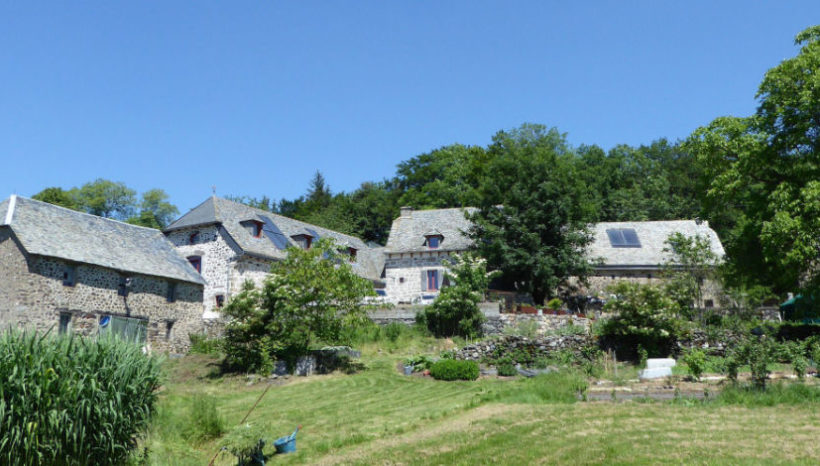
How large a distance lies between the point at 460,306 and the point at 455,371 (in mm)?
6094

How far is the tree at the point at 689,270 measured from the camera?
27.7m

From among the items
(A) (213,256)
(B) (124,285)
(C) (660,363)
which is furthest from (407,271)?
(C) (660,363)

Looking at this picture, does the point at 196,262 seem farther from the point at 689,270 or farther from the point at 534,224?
the point at 689,270

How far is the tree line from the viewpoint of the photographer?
22.0 metres

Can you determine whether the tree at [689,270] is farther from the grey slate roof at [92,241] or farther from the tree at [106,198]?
the tree at [106,198]

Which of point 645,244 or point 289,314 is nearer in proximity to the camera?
point 289,314

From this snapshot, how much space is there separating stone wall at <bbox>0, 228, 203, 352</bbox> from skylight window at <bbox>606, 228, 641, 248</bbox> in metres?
24.4

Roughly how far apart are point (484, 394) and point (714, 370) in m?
7.95

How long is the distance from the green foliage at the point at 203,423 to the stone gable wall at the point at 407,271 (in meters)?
22.3

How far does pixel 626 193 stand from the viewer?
5238cm

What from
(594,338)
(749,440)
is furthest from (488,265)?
(749,440)

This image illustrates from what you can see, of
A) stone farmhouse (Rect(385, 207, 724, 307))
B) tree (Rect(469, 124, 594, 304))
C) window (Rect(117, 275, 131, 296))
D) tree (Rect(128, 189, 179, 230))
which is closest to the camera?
window (Rect(117, 275, 131, 296))

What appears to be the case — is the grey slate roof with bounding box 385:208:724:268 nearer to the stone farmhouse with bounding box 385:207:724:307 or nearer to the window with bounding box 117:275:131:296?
the stone farmhouse with bounding box 385:207:724:307

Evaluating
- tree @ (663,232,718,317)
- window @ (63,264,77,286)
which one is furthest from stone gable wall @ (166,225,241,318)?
tree @ (663,232,718,317)
